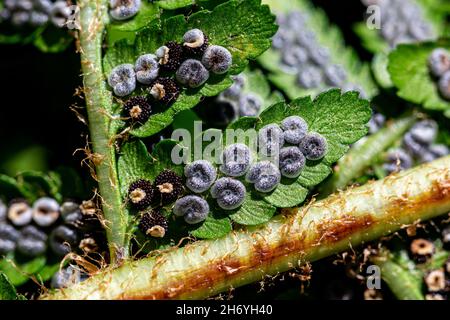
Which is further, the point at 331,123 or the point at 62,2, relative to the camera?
the point at 62,2

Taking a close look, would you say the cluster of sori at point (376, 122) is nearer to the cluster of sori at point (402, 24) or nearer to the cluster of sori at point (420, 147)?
the cluster of sori at point (420, 147)

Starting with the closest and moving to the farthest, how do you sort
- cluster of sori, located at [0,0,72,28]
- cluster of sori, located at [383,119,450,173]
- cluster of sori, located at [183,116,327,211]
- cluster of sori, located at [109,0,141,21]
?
cluster of sori, located at [183,116,327,211]
cluster of sori, located at [109,0,141,21]
cluster of sori, located at [0,0,72,28]
cluster of sori, located at [383,119,450,173]

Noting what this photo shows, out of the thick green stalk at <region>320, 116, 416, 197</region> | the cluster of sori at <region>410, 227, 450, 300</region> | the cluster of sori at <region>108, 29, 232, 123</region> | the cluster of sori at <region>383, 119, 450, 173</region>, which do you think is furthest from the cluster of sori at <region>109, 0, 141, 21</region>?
the cluster of sori at <region>410, 227, 450, 300</region>

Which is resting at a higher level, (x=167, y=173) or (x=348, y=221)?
(x=167, y=173)

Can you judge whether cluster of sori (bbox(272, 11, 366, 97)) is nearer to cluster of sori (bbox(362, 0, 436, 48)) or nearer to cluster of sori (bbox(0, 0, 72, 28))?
cluster of sori (bbox(362, 0, 436, 48))

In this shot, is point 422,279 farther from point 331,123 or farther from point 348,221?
point 331,123

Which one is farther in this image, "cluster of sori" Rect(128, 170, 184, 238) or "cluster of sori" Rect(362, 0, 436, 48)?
"cluster of sori" Rect(362, 0, 436, 48)

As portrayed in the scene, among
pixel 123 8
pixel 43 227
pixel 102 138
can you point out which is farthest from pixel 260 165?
pixel 43 227
